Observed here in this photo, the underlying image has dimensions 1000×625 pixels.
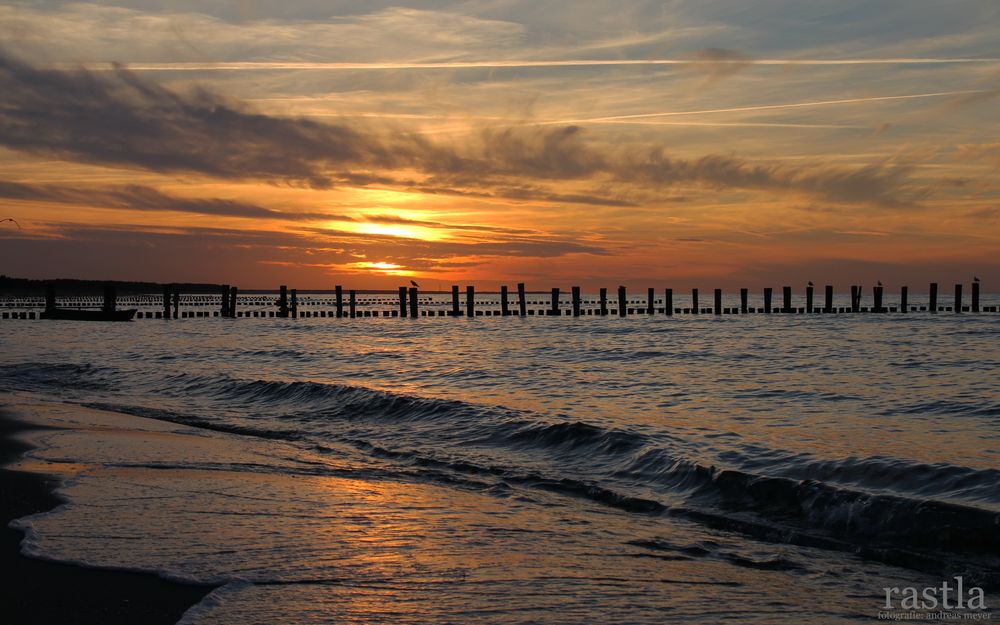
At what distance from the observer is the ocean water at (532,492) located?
4812 millimetres

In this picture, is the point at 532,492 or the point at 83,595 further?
the point at 532,492

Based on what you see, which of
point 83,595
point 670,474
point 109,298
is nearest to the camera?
point 83,595

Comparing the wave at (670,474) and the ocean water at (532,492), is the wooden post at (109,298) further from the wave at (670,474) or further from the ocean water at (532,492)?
the wave at (670,474)

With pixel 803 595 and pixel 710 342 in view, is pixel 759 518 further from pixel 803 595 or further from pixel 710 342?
pixel 710 342

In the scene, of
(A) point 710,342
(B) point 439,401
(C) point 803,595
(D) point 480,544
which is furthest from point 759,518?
(A) point 710,342

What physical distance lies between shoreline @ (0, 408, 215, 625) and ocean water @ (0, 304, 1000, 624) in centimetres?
15

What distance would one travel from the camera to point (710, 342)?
29.8m

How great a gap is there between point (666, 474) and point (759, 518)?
1.58 m

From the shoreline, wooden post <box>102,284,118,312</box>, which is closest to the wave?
the shoreline

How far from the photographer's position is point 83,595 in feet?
14.4

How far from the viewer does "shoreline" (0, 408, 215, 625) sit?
4.07 meters

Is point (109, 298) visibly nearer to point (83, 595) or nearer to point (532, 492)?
point (532, 492)

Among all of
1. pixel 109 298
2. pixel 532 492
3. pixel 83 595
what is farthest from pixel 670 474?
pixel 109 298

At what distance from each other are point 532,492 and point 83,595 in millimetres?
4256
